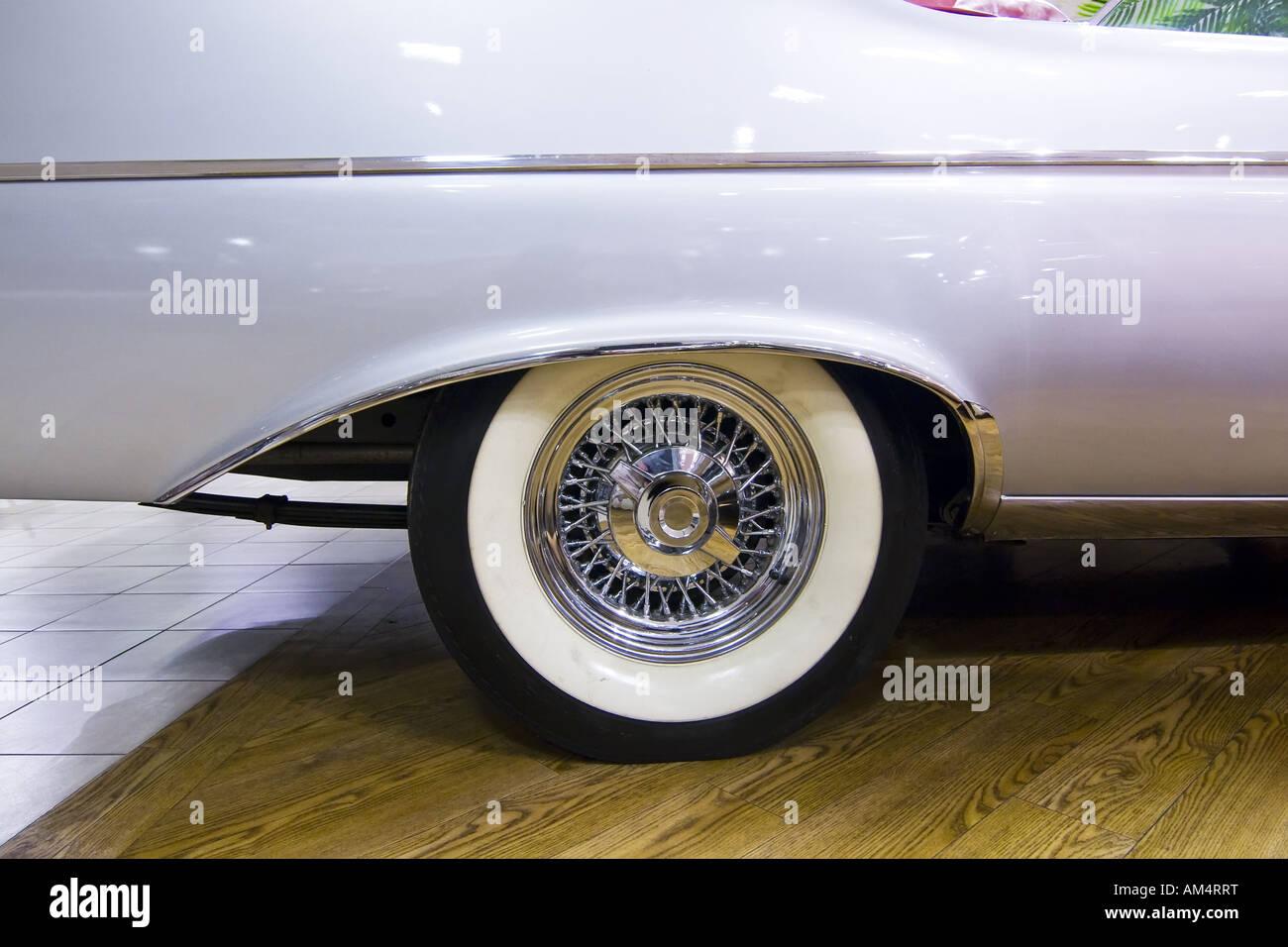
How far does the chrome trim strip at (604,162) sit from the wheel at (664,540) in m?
0.28

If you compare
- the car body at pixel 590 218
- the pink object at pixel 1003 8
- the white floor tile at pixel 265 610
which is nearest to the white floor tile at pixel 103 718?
the white floor tile at pixel 265 610

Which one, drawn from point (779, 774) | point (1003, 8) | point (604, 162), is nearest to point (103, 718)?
point (779, 774)

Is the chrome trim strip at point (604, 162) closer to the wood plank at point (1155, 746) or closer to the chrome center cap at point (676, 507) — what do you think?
the chrome center cap at point (676, 507)

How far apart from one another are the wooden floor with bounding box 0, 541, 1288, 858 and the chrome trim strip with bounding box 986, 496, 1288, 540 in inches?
14.0

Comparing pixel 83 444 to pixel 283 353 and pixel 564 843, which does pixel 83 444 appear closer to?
pixel 283 353

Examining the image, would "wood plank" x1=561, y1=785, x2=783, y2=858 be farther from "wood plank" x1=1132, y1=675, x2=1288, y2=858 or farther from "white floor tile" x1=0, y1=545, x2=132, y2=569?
"white floor tile" x1=0, y1=545, x2=132, y2=569

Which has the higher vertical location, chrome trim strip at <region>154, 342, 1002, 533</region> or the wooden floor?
chrome trim strip at <region>154, 342, 1002, 533</region>

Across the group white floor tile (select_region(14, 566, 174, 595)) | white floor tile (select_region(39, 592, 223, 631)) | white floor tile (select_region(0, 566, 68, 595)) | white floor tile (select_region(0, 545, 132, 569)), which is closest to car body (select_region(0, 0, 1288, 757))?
white floor tile (select_region(39, 592, 223, 631))

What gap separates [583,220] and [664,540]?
506 mm

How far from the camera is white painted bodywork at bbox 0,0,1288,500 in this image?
1.10 m

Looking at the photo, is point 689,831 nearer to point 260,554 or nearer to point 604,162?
point 604,162

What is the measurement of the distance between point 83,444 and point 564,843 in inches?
33.9

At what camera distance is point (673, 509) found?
1.31m
